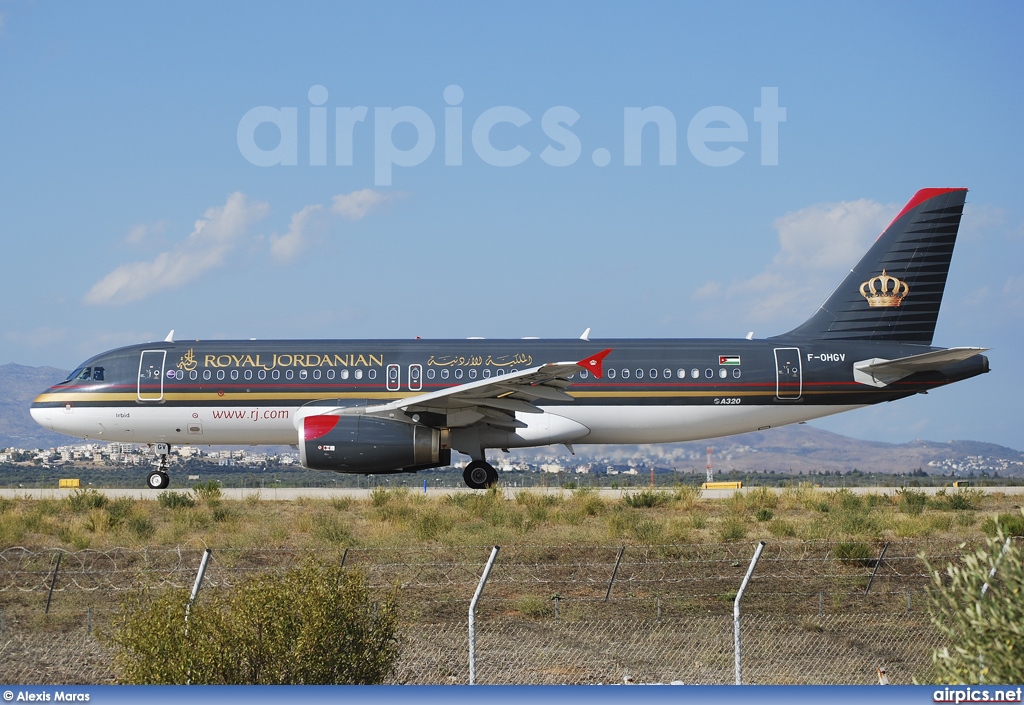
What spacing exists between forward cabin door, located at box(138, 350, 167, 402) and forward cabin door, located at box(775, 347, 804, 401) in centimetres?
1485

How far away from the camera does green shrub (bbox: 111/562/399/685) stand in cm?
863

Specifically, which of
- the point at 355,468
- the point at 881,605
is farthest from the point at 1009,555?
the point at 355,468

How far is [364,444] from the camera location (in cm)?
2283

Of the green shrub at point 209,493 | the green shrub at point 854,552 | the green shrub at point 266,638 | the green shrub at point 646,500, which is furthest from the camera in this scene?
the green shrub at point 646,500

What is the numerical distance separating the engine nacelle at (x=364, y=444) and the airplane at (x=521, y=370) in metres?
1.79

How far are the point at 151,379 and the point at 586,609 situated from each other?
15.3 meters

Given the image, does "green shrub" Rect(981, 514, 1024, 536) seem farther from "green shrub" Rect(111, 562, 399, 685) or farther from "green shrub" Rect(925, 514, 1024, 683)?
"green shrub" Rect(111, 562, 399, 685)

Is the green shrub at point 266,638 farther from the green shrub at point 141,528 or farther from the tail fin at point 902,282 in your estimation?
the tail fin at point 902,282

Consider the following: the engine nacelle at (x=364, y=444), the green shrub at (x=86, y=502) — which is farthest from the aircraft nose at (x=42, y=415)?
the engine nacelle at (x=364, y=444)

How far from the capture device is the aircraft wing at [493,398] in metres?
22.7

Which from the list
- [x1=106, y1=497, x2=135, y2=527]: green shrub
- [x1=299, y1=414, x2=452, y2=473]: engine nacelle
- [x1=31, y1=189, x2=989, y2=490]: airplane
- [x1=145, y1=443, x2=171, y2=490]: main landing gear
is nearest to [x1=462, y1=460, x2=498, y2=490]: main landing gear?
[x1=31, y1=189, x2=989, y2=490]: airplane

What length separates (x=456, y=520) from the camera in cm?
2100

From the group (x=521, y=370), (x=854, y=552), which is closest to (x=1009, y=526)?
(x=854, y=552)

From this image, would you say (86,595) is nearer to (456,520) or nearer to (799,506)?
(456,520)
